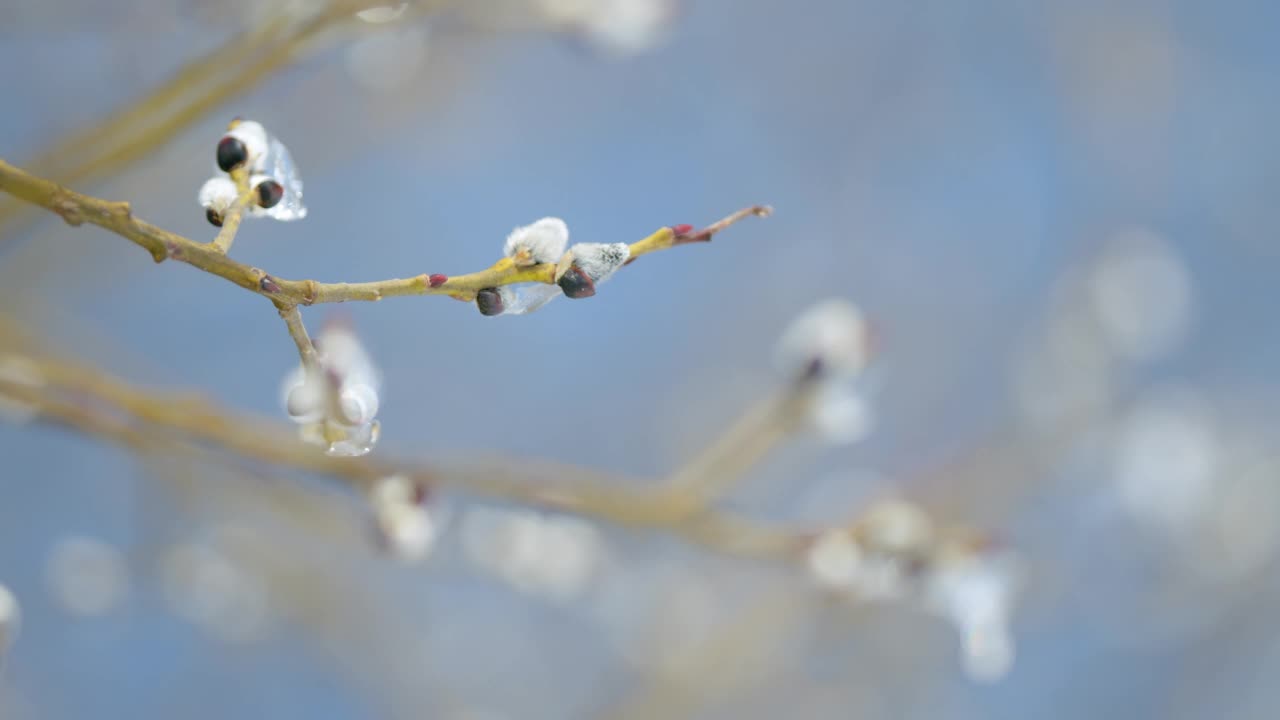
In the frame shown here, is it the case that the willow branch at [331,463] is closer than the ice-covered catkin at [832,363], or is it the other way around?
the willow branch at [331,463]

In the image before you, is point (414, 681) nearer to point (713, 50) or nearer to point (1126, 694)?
point (713, 50)

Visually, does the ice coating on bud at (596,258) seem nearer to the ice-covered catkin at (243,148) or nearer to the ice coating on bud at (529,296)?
the ice coating on bud at (529,296)

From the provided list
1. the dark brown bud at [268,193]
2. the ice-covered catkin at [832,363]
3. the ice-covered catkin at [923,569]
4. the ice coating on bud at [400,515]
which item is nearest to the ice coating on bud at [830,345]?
the ice-covered catkin at [832,363]

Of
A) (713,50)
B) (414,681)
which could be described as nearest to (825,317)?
(414,681)

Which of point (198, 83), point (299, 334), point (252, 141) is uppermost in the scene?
point (198, 83)

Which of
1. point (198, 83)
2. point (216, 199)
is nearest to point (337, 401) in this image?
point (216, 199)

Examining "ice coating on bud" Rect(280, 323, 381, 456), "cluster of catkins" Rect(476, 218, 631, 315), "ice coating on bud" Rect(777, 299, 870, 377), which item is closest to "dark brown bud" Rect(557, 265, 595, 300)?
"cluster of catkins" Rect(476, 218, 631, 315)

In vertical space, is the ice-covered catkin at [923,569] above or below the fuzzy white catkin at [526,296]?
above

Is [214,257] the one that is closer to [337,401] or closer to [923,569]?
[337,401]
